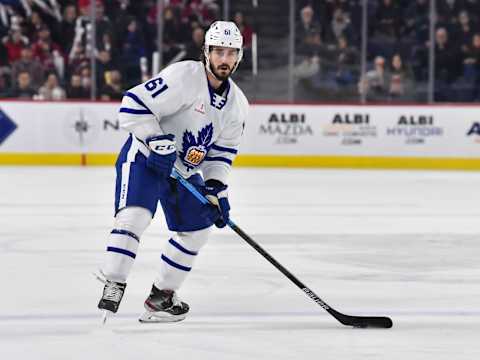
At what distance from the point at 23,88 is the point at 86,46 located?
2.63 feet

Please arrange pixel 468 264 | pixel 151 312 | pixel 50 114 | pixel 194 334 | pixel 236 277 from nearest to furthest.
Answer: pixel 194 334, pixel 151 312, pixel 236 277, pixel 468 264, pixel 50 114

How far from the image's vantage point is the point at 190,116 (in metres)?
4.24

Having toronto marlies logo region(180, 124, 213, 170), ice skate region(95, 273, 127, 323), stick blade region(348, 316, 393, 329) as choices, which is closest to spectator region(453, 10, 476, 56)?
toronto marlies logo region(180, 124, 213, 170)

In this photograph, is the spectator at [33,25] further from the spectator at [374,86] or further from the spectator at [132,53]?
the spectator at [374,86]

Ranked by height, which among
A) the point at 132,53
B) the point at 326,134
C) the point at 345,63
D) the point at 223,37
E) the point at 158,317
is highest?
the point at 223,37

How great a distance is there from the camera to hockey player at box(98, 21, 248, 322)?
13.5 ft

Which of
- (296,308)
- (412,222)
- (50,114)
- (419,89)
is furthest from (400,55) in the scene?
(296,308)

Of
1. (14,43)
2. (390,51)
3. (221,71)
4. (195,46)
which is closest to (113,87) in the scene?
(195,46)

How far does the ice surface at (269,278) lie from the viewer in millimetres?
3842

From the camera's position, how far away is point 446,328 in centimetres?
417

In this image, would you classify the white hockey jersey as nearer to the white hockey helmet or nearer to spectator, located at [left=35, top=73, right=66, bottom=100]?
the white hockey helmet

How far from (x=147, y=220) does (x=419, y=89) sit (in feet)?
28.4

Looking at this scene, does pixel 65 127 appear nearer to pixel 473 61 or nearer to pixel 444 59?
pixel 444 59

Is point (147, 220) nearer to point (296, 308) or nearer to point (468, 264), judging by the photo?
point (296, 308)
